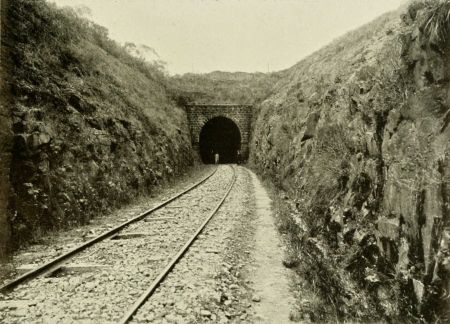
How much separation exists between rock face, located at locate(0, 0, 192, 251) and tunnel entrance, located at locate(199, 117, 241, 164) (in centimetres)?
1955

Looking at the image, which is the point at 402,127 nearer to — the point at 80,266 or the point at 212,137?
the point at 80,266

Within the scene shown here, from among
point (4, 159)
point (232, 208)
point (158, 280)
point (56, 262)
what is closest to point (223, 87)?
point (232, 208)

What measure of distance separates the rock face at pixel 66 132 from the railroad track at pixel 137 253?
1.37 m

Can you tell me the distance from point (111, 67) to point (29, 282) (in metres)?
12.3

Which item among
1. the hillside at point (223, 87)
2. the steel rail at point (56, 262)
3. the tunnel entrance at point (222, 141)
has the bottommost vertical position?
the steel rail at point (56, 262)

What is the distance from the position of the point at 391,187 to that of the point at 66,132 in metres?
7.70

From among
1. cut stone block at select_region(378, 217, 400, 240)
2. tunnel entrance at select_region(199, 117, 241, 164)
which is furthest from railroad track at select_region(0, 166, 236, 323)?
tunnel entrance at select_region(199, 117, 241, 164)

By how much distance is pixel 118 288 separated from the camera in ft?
16.1

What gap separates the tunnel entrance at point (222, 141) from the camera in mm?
35156

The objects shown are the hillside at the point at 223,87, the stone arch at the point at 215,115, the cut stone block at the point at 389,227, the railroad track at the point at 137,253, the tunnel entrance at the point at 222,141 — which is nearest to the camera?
the cut stone block at the point at 389,227

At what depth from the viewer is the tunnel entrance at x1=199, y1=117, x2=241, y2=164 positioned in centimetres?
3516

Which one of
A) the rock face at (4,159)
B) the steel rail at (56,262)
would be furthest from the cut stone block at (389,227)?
the rock face at (4,159)

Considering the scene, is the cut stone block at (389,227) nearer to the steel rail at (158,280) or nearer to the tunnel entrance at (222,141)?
the steel rail at (158,280)

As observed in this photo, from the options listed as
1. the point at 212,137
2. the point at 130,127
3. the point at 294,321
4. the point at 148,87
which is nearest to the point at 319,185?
the point at 294,321
